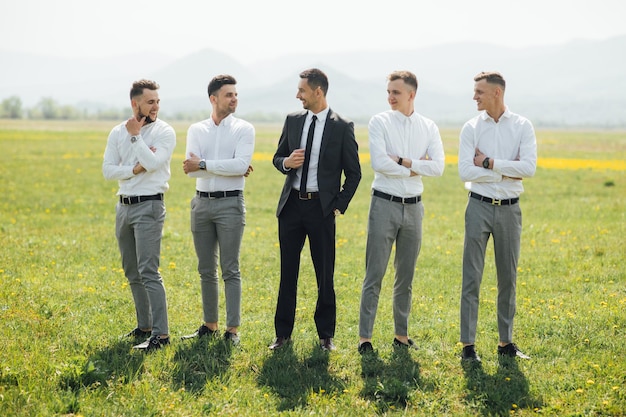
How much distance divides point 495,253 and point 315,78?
2813 millimetres

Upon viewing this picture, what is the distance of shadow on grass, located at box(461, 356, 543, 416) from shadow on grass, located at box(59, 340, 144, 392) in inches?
131

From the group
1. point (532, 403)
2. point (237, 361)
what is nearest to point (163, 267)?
point (237, 361)

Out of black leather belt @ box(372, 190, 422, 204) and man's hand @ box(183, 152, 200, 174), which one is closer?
black leather belt @ box(372, 190, 422, 204)

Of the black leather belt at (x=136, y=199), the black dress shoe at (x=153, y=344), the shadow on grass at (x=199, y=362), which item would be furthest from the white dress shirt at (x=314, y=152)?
the black dress shoe at (x=153, y=344)

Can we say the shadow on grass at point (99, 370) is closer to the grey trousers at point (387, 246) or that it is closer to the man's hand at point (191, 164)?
the man's hand at point (191, 164)

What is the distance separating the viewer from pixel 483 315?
29.1ft

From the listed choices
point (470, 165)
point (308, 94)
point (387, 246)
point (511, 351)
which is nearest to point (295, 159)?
point (308, 94)

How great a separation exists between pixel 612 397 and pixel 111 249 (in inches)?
387

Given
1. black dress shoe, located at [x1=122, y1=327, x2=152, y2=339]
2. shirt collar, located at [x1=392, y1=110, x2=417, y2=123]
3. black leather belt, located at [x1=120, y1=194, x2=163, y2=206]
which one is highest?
shirt collar, located at [x1=392, y1=110, x2=417, y2=123]

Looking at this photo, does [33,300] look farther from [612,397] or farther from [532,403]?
[612,397]

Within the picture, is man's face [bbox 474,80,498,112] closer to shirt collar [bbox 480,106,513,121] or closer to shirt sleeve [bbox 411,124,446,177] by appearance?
shirt collar [bbox 480,106,513,121]

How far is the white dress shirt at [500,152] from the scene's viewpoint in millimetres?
6820

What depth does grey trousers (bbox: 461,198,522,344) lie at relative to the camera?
274 inches

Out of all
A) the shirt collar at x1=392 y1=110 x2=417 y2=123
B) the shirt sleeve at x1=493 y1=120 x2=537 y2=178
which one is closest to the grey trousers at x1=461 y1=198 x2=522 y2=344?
the shirt sleeve at x1=493 y1=120 x2=537 y2=178
